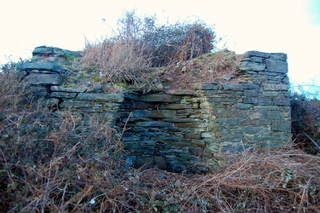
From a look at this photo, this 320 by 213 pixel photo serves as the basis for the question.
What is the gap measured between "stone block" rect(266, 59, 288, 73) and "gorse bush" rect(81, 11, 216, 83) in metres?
2.00

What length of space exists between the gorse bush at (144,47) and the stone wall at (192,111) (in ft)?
2.03

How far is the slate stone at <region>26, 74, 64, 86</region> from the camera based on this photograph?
407 centimetres

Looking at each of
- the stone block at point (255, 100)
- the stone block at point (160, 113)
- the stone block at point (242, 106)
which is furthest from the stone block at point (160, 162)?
the stone block at point (255, 100)

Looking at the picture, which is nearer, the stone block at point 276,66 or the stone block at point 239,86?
A: the stone block at point 239,86

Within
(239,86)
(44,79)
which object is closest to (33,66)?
(44,79)

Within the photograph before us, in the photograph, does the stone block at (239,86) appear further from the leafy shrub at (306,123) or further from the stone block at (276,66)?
the leafy shrub at (306,123)

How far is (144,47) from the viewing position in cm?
620

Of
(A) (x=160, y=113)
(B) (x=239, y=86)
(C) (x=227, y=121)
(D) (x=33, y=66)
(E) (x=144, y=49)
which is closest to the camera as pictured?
(D) (x=33, y=66)

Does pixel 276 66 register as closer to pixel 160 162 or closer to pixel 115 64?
pixel 160 162

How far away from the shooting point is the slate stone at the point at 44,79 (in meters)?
4.07

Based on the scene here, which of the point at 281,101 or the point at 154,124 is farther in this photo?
the point at 154,124

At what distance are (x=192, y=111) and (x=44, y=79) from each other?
2485 millimetres

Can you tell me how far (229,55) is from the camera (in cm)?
496

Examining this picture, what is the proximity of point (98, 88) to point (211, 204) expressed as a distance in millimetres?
2423
